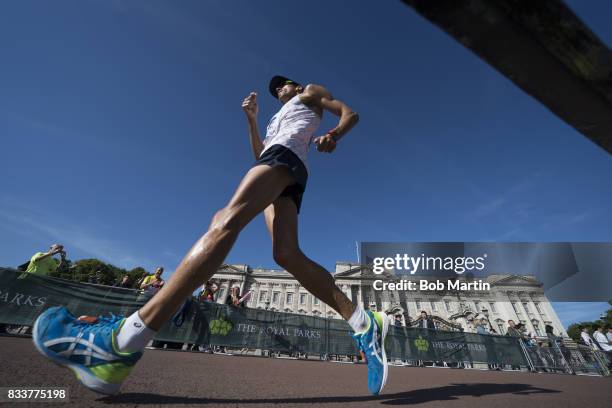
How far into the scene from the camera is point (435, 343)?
10500mm

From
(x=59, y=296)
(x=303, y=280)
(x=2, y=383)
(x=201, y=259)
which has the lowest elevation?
(x=2, y=383)

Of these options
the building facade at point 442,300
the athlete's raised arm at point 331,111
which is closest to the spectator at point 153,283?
the athlete's raised arm at point 331,111

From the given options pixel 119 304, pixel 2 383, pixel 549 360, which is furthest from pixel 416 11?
pixel 549 360

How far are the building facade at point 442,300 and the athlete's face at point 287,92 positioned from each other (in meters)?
47.5

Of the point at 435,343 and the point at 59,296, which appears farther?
the point at 435,343

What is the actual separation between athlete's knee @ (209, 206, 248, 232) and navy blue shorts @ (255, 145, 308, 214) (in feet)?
1.19

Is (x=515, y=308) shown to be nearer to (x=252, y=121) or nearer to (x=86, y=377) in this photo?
(x=252, y=121)

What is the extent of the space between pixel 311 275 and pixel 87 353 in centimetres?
123

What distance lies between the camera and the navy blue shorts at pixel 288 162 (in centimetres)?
165

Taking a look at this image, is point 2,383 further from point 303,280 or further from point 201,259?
point 303,280

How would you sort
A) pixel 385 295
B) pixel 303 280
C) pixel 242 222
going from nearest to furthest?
pixel 242 222
pixel 303 280
pixel 385 295

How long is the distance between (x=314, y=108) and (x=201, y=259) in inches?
53.7

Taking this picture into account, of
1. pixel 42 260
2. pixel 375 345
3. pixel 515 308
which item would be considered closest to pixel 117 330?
pixel 375 345

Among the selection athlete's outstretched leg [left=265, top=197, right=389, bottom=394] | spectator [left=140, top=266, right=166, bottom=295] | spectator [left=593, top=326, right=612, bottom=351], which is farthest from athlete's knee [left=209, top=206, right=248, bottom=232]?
spectator [left=593, top=326, right=612, bottom=351]
